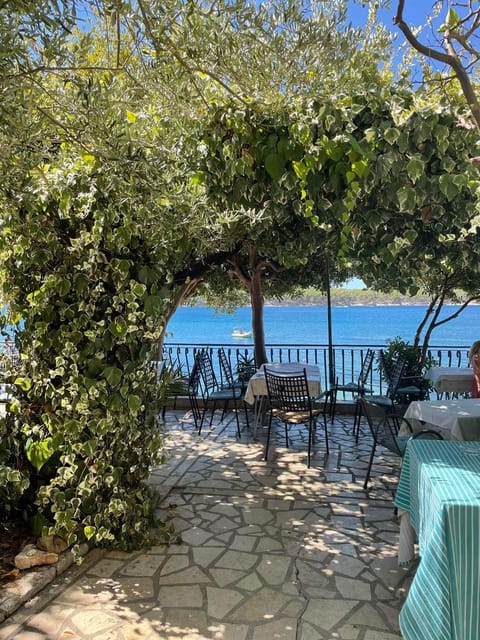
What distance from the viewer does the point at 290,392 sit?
14.8 ft

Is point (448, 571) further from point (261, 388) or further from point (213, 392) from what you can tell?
point (213, 392)

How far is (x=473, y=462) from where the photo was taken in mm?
2221

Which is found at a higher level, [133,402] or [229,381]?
[133,402]

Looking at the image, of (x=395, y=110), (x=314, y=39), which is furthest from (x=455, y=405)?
(x=314, y=39)

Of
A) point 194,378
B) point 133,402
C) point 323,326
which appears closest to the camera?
point 133,402

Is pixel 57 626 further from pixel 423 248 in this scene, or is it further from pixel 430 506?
pixel 423 248

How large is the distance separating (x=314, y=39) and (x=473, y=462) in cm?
215

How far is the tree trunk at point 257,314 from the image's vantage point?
6.81 metres

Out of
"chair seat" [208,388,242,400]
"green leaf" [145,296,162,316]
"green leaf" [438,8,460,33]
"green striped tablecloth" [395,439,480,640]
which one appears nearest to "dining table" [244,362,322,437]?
"chair seat" [208,388,242,400]

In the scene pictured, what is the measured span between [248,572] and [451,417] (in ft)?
6.22

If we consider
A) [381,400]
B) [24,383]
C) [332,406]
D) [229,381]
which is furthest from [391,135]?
[229,381]

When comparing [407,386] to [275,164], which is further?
[407,386]

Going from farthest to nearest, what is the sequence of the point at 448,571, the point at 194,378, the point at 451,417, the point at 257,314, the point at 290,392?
the point at 257,314, the point at 194,378, the point at 290,392, the point at 451,417, the point at 448,571

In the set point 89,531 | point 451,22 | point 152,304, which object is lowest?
point 89,531
